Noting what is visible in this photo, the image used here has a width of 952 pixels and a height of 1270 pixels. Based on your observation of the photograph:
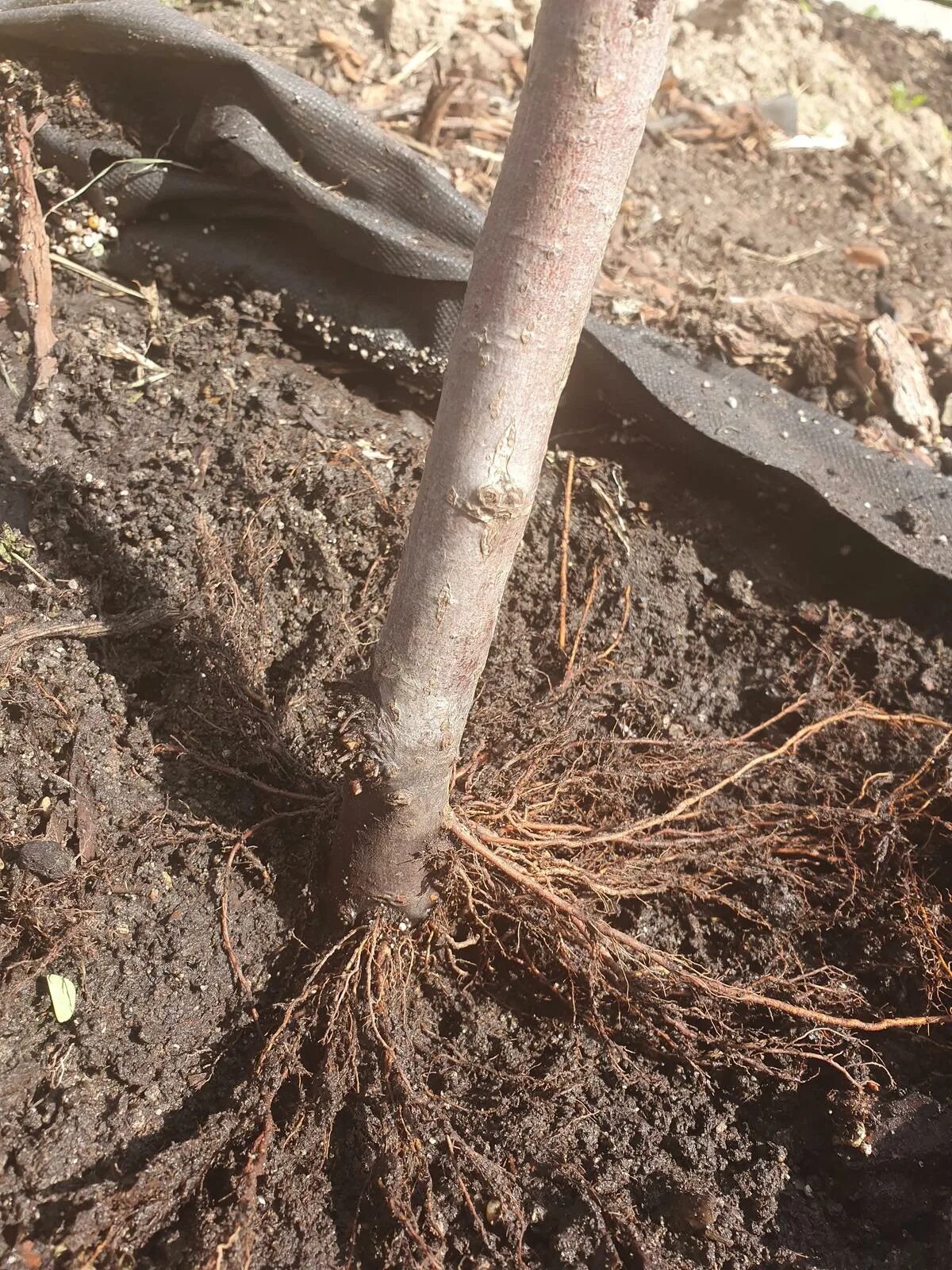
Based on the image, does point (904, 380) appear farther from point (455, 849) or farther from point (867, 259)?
point (455, 849)

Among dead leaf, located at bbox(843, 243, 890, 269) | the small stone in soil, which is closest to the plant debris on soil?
the small stone in soil

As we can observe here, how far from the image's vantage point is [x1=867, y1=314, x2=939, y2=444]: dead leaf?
77.4 inches

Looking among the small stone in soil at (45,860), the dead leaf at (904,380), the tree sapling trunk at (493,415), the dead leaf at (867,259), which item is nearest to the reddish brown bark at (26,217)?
the small stone in soil at (45,860)

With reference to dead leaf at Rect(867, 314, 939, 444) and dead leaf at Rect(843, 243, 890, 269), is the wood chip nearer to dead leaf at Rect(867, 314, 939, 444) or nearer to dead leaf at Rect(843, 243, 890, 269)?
dead leaf at Rect(867, 314, 939, 444)

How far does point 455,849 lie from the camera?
4.43 ft

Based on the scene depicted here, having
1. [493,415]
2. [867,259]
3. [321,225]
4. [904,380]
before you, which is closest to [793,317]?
[904,380]

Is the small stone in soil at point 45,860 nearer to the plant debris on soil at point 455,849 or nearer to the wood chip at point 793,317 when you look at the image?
the plant debris on soil at point 455,849

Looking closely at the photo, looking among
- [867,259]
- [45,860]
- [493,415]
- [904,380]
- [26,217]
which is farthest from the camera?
[867,259]

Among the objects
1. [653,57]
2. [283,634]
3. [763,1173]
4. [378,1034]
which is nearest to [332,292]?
[283,634]

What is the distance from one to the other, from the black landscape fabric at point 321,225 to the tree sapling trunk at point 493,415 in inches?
31.6

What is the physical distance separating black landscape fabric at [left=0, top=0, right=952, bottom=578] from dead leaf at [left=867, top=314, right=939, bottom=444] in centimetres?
19

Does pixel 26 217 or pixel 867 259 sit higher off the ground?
pixel 867 259

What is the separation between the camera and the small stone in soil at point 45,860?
126 centimetres

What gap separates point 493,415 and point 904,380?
1422 millimetres
